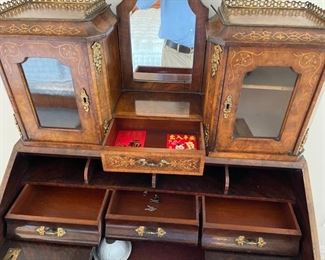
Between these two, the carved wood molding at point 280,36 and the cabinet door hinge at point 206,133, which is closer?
the carved wood molding at point 280,36

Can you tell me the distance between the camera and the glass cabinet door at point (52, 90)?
69 centimetres

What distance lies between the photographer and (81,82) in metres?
0.73

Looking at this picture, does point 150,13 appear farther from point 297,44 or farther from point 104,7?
point 297,44

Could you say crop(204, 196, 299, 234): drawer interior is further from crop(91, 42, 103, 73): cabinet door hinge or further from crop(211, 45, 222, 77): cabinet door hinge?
crop(91, 42, 103, 73): cabinet door hinge

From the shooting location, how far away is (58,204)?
97 centimetres

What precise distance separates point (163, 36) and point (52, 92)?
1.24 feet

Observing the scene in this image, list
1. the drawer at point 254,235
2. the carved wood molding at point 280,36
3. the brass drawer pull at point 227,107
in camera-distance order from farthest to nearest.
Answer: the drawer at point 254,235 < the brass drawer pull at point 227,107 < the carved wood molding at point 280,36

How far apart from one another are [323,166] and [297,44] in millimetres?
730

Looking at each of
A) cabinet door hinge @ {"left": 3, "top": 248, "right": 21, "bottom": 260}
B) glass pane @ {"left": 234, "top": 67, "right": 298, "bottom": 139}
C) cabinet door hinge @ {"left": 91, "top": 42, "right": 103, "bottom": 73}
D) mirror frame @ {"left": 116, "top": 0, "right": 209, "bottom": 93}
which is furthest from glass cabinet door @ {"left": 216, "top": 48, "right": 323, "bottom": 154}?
cabinet door hinge @ {"left": 3, "top": 248, "right": 21, "bottom": 260}

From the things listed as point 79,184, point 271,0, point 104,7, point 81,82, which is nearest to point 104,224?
point 79,184

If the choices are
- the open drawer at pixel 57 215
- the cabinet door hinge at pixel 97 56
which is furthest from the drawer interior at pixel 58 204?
the cabinet door hinge at pixel 97 56

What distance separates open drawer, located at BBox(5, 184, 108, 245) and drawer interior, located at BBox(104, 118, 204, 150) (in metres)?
0.23

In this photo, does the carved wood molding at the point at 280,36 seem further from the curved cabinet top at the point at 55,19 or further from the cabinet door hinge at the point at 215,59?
the curved cabinet top at the point at 55,19

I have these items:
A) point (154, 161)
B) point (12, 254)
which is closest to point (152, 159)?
point (154, 161)
